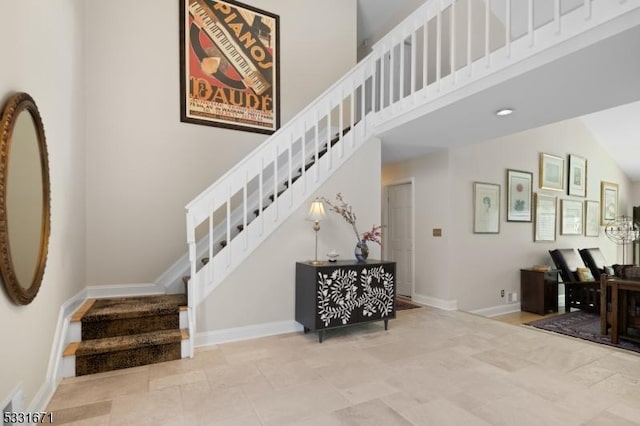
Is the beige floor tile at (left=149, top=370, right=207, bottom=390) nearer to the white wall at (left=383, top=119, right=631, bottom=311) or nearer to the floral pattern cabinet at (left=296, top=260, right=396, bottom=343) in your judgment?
the floral pattern cabinet at (left=296, top=260, right=396, bottom=343)

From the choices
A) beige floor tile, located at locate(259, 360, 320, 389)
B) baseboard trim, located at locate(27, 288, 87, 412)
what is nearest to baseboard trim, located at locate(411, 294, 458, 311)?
beige floor tile, located at locate(259, 360, 320, 389)

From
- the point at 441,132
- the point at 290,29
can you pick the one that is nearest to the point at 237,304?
the point at 441,132

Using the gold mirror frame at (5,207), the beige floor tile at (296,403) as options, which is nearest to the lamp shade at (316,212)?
the beige floor tile at (296,403)

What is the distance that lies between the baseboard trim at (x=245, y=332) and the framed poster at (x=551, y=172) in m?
5.48

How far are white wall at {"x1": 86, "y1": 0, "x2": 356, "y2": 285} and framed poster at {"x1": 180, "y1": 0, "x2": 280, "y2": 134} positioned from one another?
15cm

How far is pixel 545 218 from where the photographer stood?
622 cm

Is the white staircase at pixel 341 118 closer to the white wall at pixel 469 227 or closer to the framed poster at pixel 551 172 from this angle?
the white wall at pixel 469 227

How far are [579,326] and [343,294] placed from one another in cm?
396

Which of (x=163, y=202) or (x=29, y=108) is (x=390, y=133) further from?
(x=29, y=108)

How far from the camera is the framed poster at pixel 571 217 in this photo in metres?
6.52

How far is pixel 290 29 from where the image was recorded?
16.1 feet

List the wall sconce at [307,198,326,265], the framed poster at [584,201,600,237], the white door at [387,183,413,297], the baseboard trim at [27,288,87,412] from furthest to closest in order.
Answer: the framed poster at [584,201,600,237] → the white door at [387,183,413,297] → the wall sconce at [307,198,326,265] → the baseboard trim at [27,288,87,412]

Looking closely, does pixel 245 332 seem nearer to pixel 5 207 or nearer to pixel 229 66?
pixel 5 207

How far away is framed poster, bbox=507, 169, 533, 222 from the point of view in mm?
5676
